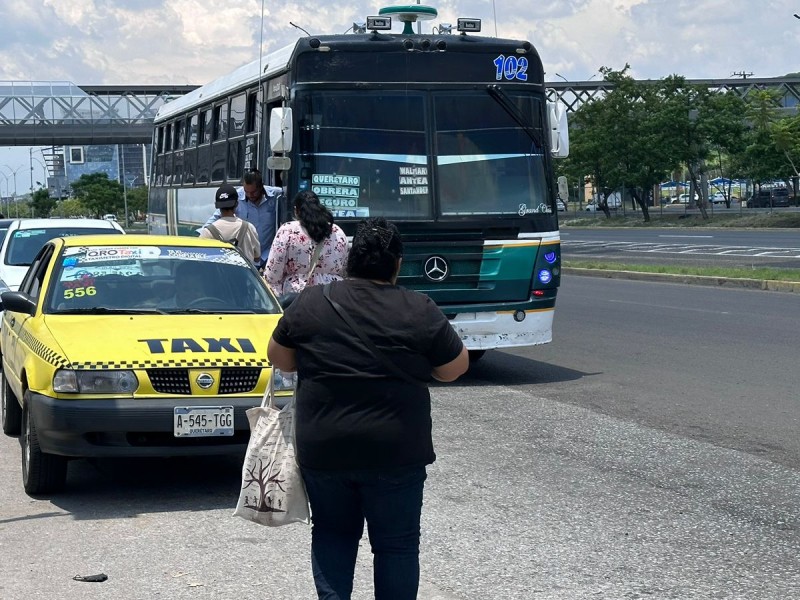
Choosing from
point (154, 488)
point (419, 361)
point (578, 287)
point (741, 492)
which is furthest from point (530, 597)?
point (578, 287)

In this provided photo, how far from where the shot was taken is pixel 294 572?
572cm

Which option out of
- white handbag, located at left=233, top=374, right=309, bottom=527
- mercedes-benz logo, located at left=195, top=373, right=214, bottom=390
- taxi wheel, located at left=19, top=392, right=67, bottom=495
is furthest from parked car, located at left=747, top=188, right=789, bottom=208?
white handbag, located at left=233, top=374, right=309, bottom=527

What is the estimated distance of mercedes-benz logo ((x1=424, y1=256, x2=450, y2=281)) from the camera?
1200cm

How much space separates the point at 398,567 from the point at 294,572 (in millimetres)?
1678

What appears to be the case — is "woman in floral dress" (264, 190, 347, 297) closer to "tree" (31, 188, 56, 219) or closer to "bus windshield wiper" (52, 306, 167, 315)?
"bus windshield wiper" (52, 306, 167, 315)

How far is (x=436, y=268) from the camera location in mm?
12023

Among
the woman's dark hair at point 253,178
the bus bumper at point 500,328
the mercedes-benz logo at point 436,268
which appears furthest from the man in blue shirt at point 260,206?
the bus bumper at point 500,328

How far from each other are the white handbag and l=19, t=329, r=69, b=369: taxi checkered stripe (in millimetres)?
2821

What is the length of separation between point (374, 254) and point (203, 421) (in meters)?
3.15

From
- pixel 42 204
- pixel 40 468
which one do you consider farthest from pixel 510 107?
pixel 42 204

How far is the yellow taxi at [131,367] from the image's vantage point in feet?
23.0

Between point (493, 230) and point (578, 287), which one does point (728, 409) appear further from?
point (578, 287)

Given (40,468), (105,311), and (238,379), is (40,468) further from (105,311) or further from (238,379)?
(238,379)

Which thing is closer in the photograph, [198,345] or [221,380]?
[221,380]
